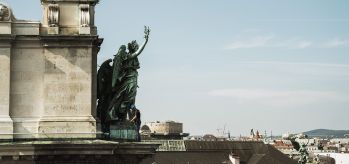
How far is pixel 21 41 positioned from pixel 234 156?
267 feet

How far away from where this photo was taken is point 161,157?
A: 102 metres

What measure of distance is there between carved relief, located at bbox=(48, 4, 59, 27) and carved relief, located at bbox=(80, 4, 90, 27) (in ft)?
2.52

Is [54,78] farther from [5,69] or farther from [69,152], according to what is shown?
[69,152]

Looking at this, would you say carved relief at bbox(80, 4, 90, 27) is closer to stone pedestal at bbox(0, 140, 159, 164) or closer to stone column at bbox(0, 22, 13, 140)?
stone column at bbox(0, 22, 13, 140)

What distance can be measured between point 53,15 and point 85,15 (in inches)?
40.1

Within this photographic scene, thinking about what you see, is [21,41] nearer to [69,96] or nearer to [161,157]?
[69,96]

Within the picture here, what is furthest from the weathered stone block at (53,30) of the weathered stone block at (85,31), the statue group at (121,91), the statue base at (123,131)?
the statue base at (123,131)

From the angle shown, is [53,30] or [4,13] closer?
[4,13]

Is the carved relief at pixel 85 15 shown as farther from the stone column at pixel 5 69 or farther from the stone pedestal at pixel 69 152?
the stone pedestal at pixel 69 152

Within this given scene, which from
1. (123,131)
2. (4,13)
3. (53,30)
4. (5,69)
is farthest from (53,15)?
(123,131)

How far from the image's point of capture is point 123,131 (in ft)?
93.6

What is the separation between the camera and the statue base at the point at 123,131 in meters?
28.4

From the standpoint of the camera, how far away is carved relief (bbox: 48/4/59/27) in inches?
1107

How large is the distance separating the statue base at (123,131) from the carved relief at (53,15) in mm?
A: 3745
